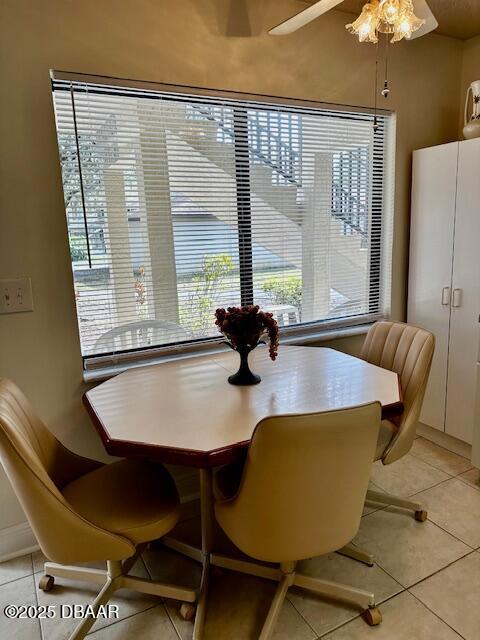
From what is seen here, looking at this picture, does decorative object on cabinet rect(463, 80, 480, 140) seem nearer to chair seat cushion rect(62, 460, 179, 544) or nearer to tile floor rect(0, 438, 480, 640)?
tile floor rect(0, 438, 480, 640)

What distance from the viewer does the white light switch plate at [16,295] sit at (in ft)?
5.96

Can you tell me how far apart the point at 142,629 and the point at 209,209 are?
1.87 m

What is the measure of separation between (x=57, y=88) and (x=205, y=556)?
2.07m

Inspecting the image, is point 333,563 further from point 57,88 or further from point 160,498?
point 57,88

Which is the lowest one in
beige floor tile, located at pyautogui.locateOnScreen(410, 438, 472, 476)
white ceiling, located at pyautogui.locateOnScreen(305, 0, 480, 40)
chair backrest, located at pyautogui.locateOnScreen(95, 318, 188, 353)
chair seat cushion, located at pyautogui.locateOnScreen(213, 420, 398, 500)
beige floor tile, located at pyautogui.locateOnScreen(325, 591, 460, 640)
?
beige floor tile, located at pyautogui.locateOnScreen(325, 591, 460, 640)

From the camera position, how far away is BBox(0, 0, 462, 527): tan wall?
1751mm

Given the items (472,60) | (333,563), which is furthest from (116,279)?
(472,60)

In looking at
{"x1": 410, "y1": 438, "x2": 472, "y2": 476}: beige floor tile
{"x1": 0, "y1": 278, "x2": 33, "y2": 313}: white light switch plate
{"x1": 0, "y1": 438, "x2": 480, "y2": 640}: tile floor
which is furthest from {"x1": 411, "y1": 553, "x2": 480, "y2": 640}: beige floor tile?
{"x1": 0, "y1": 278, "x2": 33, "y2": 313}: white light switch plate

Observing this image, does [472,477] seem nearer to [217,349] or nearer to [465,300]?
[465,300]

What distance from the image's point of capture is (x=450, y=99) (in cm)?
288

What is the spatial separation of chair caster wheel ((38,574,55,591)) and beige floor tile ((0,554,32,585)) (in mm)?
150

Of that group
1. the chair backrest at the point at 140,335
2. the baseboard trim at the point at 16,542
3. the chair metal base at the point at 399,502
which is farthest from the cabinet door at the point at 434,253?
Answer: the baseboard trim at the point at 16,542

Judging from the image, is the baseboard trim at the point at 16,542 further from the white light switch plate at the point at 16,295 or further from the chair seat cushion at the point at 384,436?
the chair seat cushion at the point at 384,436

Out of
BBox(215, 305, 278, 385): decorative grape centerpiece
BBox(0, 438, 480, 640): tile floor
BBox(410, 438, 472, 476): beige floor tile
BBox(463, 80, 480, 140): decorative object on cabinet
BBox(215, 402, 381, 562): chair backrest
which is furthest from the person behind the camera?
BBox(410, 438, 472, 476): beige floor tile
